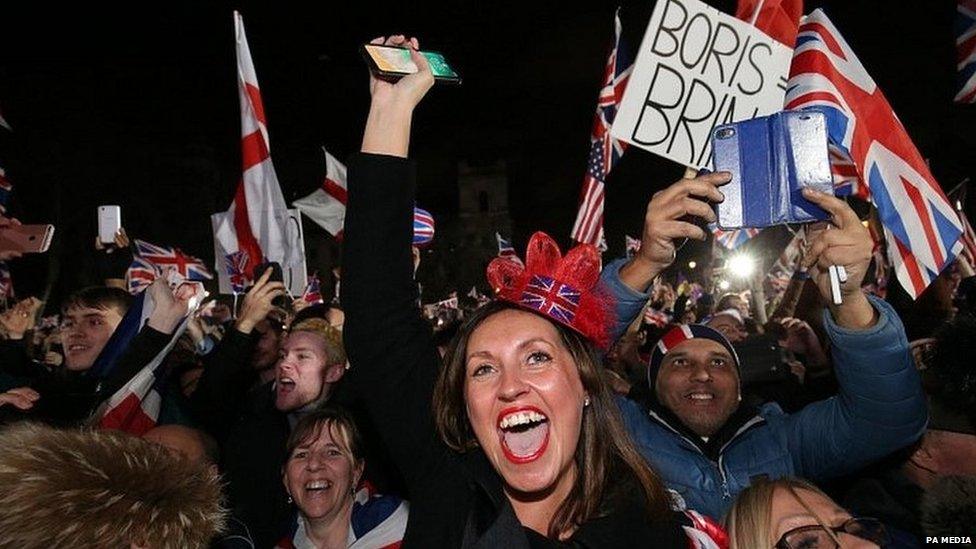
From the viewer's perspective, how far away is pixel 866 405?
255cm

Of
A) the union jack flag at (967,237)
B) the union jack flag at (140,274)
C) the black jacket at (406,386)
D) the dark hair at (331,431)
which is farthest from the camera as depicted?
the union jack flag at (140,274)

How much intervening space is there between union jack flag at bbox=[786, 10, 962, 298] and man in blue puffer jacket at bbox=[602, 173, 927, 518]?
3.20 ft

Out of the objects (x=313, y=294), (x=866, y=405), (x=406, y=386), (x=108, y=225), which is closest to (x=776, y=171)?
(x=866, y=405)

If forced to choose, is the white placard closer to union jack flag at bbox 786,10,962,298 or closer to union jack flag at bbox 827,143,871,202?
union jack flag at bbox 786,10,962,298

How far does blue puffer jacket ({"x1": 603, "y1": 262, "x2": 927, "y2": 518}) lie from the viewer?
2393 millimetres

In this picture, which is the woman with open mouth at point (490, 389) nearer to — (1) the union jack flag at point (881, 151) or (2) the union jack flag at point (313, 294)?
(1) the union jack flag at point (881, 151)

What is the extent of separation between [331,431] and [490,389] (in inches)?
63.3

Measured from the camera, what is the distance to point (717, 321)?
646cm

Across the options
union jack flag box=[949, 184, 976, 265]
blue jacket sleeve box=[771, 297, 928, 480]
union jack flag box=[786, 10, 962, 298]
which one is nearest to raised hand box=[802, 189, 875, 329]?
blue jacket sleeve box=[771, 297, 928, 480]

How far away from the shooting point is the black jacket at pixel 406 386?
6.18ft

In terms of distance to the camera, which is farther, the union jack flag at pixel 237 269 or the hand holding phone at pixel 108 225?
the hand holding phone at pixel 108 225

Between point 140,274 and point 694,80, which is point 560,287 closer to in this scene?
point 694,80

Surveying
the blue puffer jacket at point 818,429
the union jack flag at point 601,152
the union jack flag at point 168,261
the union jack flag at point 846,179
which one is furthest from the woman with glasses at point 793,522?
the union jack flag at point 168,261

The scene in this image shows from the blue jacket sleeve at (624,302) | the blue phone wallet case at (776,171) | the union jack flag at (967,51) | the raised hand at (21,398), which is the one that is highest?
the union jack flag at (967,51)
